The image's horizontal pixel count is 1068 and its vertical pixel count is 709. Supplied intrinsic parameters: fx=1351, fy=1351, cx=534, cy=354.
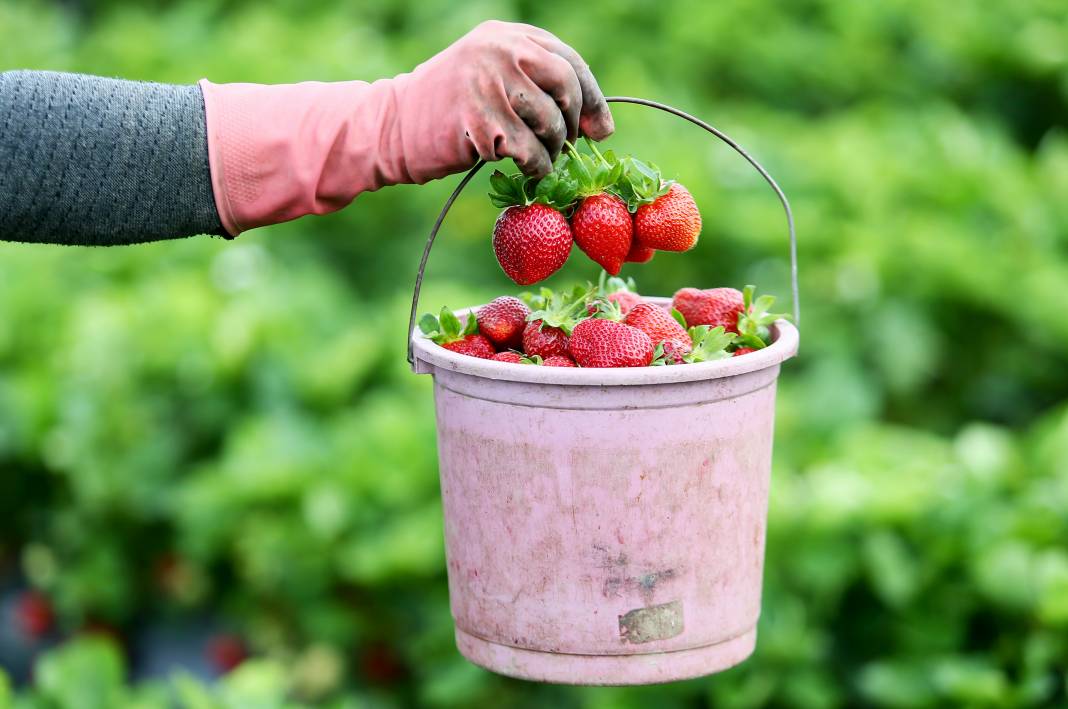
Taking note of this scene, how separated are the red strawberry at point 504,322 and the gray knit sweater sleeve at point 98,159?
403mm

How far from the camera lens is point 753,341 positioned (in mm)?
1840

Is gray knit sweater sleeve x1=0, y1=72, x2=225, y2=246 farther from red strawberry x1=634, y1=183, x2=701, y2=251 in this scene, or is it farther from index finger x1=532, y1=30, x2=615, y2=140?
red strawberry x1=634, y1=183, x2=701, y2=251

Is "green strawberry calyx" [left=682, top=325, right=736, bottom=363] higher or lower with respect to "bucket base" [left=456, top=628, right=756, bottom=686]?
higher

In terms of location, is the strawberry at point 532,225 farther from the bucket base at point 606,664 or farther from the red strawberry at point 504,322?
the bucket base at point 606,664

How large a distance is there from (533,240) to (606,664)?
564mm

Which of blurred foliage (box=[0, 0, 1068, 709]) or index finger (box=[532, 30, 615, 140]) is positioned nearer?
index finger (box=[532, 30, 615, 140])

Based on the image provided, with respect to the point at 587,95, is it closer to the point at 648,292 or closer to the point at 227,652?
the point at 227,652

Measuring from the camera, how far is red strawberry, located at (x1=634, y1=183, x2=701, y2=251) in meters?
1.82

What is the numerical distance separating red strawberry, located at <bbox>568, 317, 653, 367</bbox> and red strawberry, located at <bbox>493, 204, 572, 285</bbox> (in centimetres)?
10

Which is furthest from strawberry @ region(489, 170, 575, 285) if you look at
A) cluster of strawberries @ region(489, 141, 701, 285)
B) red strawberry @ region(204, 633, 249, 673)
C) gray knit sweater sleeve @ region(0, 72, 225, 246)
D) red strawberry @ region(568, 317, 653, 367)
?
red strawberry @ region(204, 633, 249, 673)

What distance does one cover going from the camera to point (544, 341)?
180 cm

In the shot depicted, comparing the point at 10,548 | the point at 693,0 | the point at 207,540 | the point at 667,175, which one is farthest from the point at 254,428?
the point at 693,0

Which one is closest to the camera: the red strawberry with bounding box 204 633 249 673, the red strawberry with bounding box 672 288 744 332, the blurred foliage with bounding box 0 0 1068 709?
the red strawberry with bounding box 672 288 744 332

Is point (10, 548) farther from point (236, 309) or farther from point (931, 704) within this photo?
point (931, 704)
